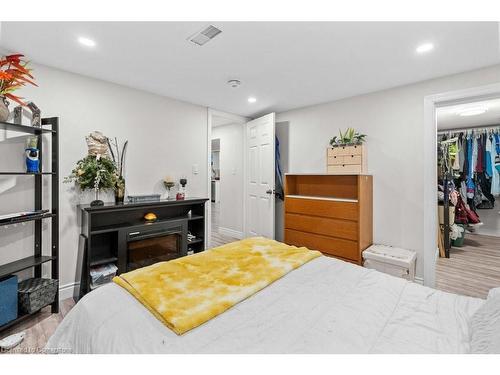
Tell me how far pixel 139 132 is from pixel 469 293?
4.03 metres

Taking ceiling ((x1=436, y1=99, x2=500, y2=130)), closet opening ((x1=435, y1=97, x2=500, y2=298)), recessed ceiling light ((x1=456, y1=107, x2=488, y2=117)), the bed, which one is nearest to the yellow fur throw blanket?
the bed

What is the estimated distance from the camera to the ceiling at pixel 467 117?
3499 mm

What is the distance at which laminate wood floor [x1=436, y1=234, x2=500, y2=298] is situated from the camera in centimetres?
270

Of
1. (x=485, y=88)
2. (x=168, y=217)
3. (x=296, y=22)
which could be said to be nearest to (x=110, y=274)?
(x=168, y=217)

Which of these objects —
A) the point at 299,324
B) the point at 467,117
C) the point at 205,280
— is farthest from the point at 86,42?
the point at 467,117

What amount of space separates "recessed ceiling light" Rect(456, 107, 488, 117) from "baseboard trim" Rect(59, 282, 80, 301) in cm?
555

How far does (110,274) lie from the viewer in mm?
2473

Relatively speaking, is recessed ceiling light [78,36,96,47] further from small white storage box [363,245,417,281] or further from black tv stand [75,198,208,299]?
small white storage box [363,245,417,281]

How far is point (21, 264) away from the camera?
2037mm

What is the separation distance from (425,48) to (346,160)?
4.37 ft

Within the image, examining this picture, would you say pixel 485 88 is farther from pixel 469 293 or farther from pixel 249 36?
pixel 249 36

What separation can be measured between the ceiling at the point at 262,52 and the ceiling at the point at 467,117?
5.03 ft

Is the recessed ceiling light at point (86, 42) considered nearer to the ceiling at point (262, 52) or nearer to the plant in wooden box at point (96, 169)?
the ceiling at point (262, 52)

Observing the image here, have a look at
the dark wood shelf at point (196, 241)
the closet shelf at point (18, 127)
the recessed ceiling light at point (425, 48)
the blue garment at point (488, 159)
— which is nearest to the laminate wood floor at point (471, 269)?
the blue garment at point (488, 159)
